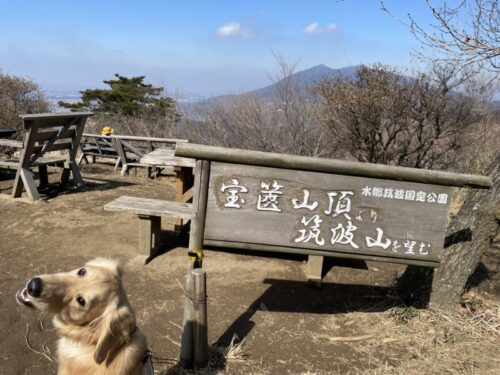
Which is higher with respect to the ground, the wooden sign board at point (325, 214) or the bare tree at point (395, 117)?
the bare tree at point (395, 117)

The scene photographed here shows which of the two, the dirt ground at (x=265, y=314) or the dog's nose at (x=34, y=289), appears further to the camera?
the dirt ground at (x=265, y=314)

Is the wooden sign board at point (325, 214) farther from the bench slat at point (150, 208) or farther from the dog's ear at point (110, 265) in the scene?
the bench slat at point (150, 208)

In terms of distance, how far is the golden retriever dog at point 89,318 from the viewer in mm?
1782

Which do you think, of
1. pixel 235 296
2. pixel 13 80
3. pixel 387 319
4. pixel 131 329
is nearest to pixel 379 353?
Answer: pixel 387 319

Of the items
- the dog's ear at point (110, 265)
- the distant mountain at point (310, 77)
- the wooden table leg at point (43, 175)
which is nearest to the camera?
the dog's ear at point (110, 265)

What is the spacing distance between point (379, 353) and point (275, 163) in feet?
5.32

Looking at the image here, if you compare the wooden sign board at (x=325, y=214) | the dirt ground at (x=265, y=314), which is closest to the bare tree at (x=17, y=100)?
the dirt ground at (x=265, y=314)

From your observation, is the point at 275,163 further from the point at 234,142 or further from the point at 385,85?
the point at 234,142

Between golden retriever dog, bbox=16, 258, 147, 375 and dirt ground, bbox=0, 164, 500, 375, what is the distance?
0.85 m

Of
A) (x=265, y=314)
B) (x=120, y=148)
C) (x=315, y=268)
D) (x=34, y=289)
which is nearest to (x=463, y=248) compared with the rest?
(x=315, y=268)

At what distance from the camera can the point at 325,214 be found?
2.70 meters

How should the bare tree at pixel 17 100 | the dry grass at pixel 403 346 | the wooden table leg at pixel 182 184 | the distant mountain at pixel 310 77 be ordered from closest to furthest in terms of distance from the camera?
the dry grass at pixel 403 346 < the wooden table leg at pixel 182 184 < the distant mountain at pixel 310 77 < the bare tree at pixel 17 100

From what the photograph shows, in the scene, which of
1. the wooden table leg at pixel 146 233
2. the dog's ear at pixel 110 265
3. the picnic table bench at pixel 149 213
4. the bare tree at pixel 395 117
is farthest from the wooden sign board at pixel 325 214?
the bare tree at pixel 395 117

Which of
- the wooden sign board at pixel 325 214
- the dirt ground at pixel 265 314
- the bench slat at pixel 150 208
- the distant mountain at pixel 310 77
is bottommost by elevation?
the dirt ground at pixel 265 314
